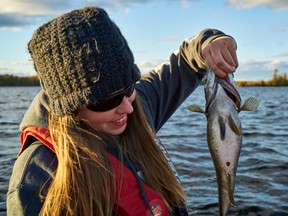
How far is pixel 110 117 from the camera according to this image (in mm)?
3043

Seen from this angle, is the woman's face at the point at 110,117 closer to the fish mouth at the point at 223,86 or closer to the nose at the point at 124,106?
the nose at the point at 124,106

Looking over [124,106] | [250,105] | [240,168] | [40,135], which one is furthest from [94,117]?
[240,168]

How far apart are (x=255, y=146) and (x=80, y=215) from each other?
9.76 m

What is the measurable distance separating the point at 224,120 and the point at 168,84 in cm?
101

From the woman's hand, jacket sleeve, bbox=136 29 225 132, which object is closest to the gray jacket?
jacket sleeve, bbox=136 29 225 132

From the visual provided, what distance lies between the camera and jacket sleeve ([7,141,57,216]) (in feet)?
9.34

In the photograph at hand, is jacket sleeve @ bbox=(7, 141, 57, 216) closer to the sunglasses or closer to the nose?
the sunglasses

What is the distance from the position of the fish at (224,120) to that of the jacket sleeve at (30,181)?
1.15 meters

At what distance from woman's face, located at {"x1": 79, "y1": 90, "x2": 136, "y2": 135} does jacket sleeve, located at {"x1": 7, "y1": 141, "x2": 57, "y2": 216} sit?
366 mm

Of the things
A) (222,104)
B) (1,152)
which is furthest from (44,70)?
(1,152)

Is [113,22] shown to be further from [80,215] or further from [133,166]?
[80,215]

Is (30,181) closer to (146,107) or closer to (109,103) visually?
(109,103)

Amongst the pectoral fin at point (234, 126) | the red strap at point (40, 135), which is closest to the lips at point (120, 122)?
the red strap at point (40, 135)

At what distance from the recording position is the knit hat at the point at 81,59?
287 centimetres
